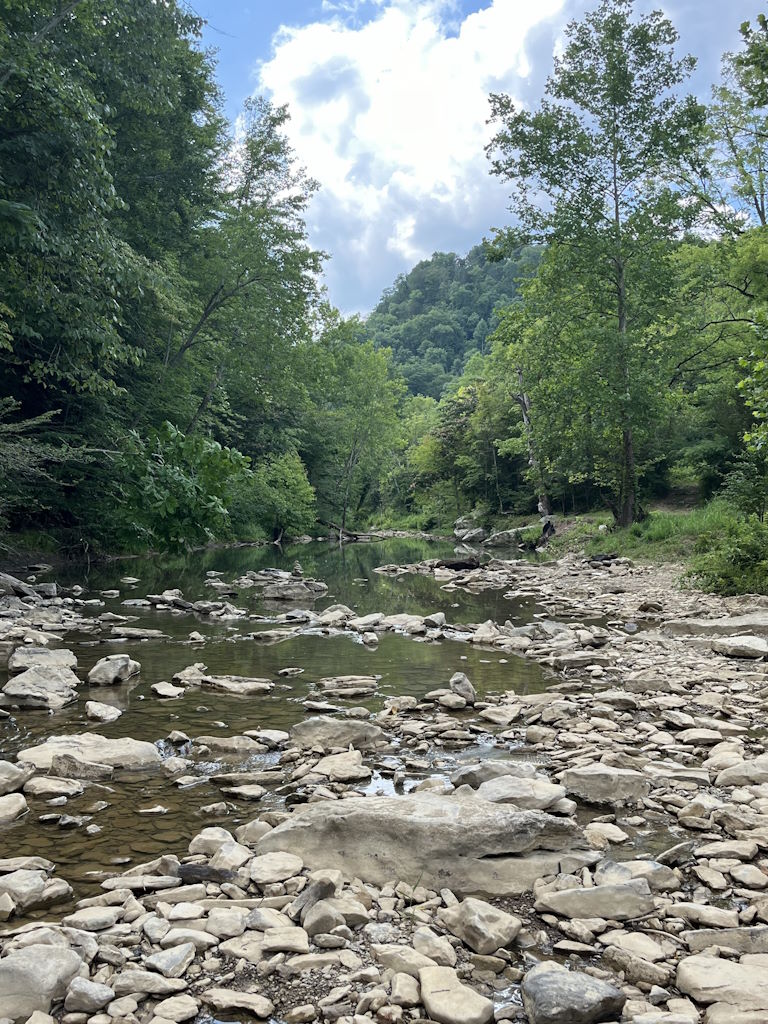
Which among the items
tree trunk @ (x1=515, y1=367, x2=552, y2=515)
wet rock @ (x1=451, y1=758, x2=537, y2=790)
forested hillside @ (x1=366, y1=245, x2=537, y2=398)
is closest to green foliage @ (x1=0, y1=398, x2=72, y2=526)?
wet rock @ (x1=451, y1=758, x2=537, y2=790)

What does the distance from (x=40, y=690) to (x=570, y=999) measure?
544 centimetres

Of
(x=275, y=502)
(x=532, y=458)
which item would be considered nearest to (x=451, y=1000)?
(x=532, y=458)

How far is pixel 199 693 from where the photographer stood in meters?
6.52

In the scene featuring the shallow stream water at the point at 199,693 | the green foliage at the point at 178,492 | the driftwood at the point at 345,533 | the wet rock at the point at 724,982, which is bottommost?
the driftwood at the point at 345,533

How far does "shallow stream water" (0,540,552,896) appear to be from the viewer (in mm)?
3453

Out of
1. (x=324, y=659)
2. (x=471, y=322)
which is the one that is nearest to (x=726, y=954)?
(x=324, y=659)

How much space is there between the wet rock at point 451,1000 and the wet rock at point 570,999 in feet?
0.48

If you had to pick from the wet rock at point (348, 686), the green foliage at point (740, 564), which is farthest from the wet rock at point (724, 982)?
the green foliage at point (740, 564)

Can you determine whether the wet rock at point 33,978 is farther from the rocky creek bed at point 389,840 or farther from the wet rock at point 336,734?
the wet rock at point 336,734

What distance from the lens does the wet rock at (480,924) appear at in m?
2.40

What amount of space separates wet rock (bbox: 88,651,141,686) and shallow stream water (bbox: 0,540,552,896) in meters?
0.13

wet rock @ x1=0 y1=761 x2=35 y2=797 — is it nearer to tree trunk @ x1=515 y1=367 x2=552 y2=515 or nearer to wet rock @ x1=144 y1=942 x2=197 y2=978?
wet rock @ x1=144 y1=942 x2=197 y2=978

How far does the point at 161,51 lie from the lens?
14.8 metres

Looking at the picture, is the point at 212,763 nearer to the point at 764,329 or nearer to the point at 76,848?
the point at 76,848
